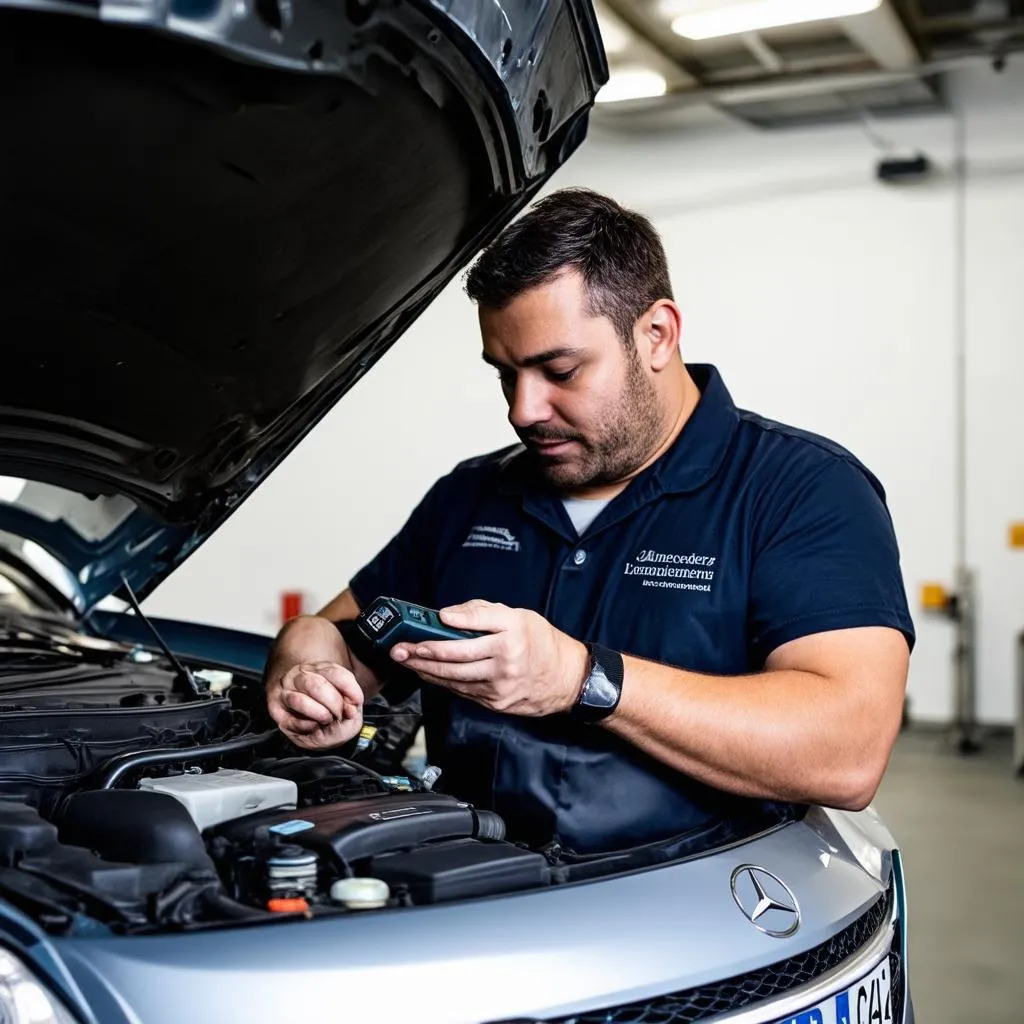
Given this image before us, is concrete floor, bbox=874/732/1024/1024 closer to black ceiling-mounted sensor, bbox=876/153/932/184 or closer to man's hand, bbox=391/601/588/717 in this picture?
man's hand, bbox=391/601/588/717

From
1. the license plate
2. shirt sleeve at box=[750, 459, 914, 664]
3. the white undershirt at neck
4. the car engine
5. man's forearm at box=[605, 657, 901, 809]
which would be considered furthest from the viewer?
the white undershirt at neck

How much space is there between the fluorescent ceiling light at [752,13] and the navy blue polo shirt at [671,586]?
3247 millimetres

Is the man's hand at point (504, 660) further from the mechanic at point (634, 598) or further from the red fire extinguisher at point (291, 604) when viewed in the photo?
the red fire extinguisher at point (291, 604)

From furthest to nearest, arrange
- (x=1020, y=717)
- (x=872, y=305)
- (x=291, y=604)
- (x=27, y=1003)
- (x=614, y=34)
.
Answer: (x=291, y=604)
(x=872, y=305)
(x=1020, y=717)
(x=614, y=34)
(x=27, y=1003)

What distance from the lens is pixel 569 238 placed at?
184 cm

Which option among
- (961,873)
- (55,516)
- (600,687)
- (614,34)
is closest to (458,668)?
(600,687)

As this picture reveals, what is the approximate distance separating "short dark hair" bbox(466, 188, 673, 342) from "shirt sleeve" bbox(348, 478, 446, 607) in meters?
0.51

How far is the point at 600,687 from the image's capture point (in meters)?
1.55

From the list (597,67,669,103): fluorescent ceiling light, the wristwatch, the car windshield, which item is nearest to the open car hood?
the car windshield

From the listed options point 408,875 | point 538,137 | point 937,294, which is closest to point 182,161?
point 538,137

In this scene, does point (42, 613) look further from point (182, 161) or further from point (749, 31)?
point (749, 31)

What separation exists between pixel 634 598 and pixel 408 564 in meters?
0.57

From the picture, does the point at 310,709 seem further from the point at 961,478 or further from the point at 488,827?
the point at 961,478

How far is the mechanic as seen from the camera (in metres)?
→ 1.58
